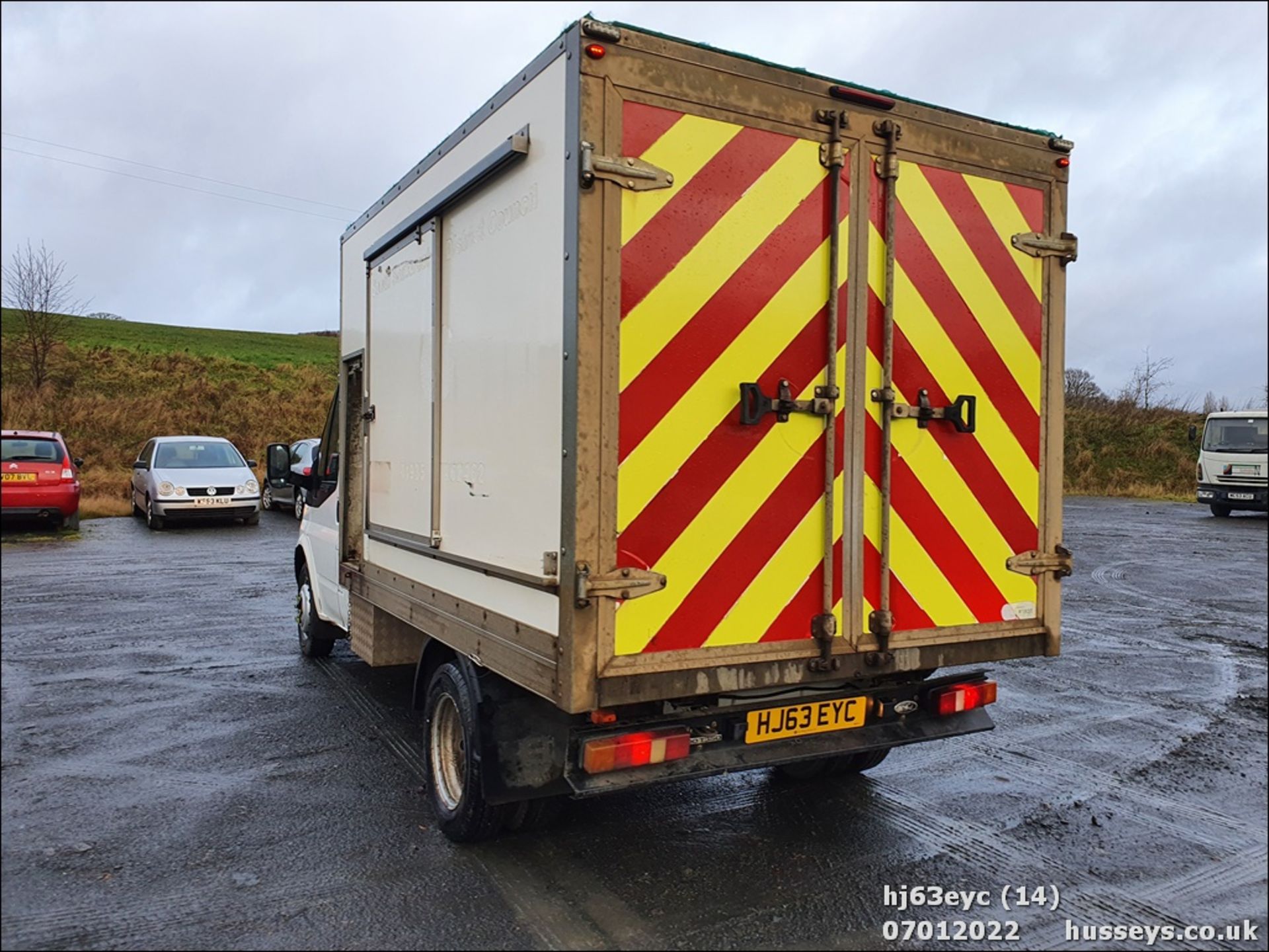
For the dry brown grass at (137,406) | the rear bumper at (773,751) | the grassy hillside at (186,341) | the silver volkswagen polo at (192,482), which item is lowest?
the rear bumper at (773,751)

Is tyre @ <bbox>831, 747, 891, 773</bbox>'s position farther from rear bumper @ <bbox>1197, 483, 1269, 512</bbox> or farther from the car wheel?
the car wheel

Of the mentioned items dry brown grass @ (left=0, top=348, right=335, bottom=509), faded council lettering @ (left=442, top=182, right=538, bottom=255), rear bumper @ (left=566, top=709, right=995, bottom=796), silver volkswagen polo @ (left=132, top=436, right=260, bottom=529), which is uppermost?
faded council lettering @ (left=442, top=182, right=538, bottom=255)

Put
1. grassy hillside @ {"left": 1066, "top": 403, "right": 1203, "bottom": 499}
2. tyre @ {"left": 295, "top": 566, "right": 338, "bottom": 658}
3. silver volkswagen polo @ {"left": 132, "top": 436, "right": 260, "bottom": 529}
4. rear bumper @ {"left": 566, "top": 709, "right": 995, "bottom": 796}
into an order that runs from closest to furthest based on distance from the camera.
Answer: silver volkswagen polo @ {"left": 132, "top": 436, "right": 260, "bottom": 529} < rear bumper @ {"left": 566, "top": 709, "right": 995, "bottom": 796} < grassy hillside @ {"left": 1066, "top": 403, "right": 1203, "bottom": 499} < tyre @ {"left": 295, "top": 566, "right": 338, "bottom": 658}

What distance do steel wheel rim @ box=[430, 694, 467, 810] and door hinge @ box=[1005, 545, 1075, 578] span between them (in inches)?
97.1

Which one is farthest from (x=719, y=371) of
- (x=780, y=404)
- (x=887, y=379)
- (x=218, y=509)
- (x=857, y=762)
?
(x=218, y=509)

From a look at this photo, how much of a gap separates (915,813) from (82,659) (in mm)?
3489

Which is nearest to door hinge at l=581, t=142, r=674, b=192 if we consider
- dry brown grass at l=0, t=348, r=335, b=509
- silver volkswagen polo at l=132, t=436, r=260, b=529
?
dry brown grass at l=0, t=348, r=335, b=509

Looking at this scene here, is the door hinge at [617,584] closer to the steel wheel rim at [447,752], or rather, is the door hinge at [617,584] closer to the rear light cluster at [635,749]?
the rear light cluster at [635,749]

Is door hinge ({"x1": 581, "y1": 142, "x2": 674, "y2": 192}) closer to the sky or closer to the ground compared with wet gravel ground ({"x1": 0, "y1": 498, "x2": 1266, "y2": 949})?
closer to the sky

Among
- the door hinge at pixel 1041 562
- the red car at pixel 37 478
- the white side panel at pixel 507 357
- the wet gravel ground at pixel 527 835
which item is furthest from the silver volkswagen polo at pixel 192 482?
the door hinge at pixel 1041 562

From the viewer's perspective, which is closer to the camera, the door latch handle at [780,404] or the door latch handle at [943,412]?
the door latch handle at [780,404]

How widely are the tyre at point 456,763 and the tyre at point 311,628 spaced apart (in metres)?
2.90

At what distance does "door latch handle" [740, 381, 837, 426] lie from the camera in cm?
335

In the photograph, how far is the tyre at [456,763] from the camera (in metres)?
3.69
